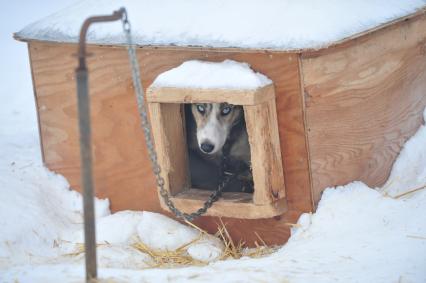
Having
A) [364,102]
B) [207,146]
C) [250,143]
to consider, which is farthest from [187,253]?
[364,102]

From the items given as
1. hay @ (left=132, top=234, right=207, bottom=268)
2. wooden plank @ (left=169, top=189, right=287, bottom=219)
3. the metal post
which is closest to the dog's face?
wooden plank @ (left=169, top=189, right=287, bottom=219)

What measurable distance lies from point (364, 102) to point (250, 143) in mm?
586

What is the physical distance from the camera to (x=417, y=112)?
3691 mm

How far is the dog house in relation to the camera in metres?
3.03

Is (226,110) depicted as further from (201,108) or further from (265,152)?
(265,152)

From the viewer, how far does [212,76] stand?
306cm

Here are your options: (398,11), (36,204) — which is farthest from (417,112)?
(36,204)

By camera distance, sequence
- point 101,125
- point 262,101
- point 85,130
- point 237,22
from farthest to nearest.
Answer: point 101,125, point 237,22, point 262,101, point 85,130

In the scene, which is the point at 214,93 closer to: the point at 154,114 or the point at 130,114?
the point at 154,114

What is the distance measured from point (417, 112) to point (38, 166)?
189 cm

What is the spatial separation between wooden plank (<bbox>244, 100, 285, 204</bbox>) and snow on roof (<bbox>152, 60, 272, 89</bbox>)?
104 mm

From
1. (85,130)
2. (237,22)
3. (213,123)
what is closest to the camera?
(85,130)

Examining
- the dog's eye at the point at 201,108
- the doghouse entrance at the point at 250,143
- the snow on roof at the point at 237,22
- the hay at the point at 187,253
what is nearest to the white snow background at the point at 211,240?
the hay at the point at 187,253

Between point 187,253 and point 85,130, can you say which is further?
point 187,253
